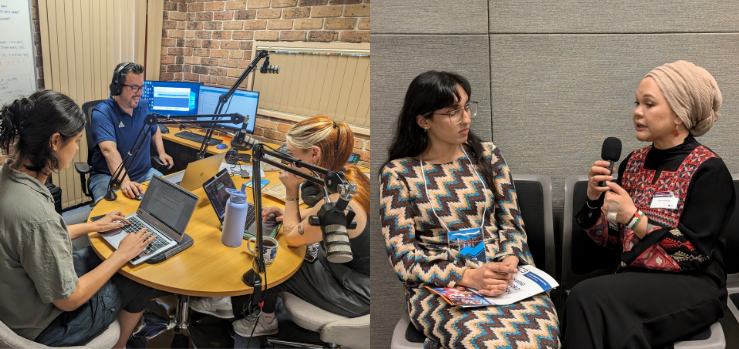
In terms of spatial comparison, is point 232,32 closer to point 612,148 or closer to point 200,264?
point 200,264

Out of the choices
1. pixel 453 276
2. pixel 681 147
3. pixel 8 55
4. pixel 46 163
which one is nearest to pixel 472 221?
pixel 453 276

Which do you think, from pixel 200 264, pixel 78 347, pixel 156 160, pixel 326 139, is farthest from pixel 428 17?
pixel 78 347

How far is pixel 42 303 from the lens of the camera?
146 centimetres

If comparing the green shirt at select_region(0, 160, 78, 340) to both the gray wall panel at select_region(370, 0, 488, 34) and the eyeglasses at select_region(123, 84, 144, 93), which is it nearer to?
the eyeglasses at select_region(123, 84, 144, 93)

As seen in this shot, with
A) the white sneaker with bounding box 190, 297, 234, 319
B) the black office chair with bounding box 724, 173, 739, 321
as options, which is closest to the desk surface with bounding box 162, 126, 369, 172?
the white sneaker with bounding box 190, 297, 234, 319

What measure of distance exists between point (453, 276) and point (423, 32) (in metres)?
1.18

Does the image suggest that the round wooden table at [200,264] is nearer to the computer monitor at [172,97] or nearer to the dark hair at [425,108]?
the computer monitor at [172,97]

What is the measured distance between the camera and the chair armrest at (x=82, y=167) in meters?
1.47

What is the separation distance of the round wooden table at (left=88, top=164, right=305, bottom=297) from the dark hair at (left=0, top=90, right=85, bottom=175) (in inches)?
8.6

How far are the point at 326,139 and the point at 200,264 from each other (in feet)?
1.95

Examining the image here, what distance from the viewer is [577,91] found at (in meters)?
2.38

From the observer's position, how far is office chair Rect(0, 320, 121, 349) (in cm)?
143

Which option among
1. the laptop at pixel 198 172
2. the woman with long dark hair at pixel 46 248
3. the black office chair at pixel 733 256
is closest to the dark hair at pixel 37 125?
the woman with long dark hair at pixel 46 248

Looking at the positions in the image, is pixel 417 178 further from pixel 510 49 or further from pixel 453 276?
pixel 510 49
